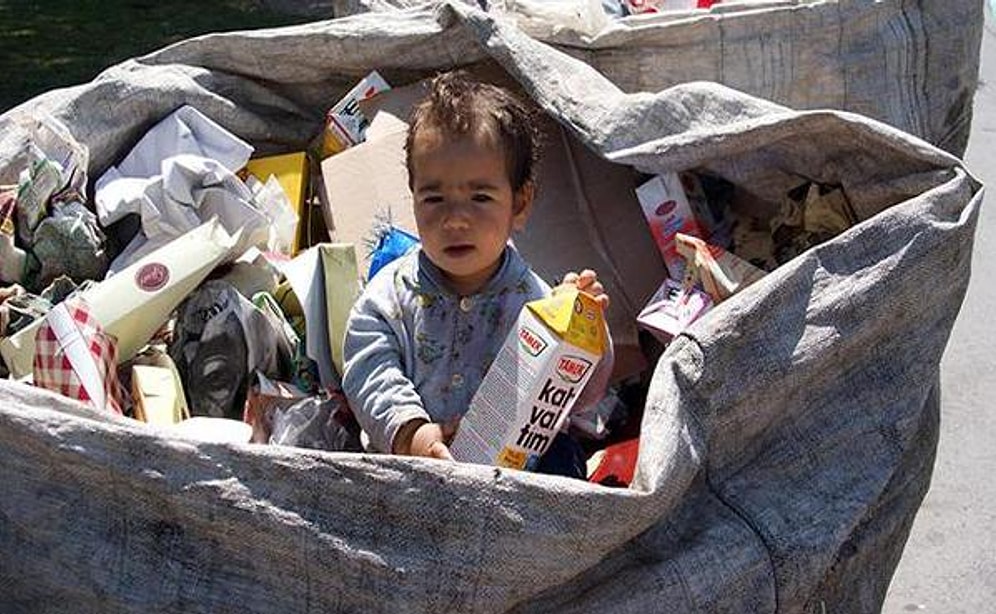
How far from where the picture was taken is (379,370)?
230 cm

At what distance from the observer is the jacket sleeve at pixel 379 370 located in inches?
88.4

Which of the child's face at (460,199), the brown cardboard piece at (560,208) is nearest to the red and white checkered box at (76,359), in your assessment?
the child's face at (460,199)

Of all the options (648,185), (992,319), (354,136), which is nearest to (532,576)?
(648,185)

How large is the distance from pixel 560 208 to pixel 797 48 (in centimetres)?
57

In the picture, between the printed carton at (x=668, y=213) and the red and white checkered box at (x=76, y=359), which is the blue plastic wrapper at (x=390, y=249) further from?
the red and white checkered box at (x=76, y=359)

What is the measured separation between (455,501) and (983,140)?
14.0 feet

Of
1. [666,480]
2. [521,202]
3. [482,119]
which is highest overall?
[482,119]

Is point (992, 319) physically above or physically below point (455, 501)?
below

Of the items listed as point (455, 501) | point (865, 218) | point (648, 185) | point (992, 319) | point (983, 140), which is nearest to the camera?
point (455, 501)

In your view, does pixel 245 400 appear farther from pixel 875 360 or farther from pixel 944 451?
pixel 944 451

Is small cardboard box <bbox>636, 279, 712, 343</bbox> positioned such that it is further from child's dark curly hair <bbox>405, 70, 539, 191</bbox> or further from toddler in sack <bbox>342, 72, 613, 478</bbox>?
child's dark curly hair <bbox>405, 70, 539, 191</bbox>

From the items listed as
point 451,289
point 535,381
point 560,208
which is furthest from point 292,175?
point 535,381

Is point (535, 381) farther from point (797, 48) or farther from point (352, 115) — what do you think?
point (797, 48)

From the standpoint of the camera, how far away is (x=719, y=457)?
2.00 m
